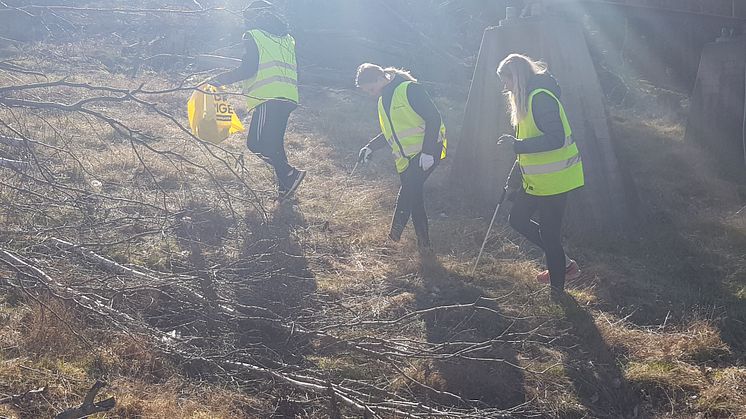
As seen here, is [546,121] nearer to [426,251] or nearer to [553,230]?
[553,230]

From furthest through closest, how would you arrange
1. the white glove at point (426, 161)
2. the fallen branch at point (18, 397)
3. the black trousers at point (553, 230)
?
the white glove at point (426, 161)
the black trousers at point (553, 230)
the fallen branch at point (18, 397)

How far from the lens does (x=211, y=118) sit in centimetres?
672

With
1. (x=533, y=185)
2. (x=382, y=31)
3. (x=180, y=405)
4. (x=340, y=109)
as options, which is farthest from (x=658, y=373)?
(x=382, y=31)

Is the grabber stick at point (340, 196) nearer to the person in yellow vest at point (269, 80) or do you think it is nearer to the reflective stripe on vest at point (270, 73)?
the person in yellow vest at point (269, 80)

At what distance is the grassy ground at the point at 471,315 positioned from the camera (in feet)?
11.2

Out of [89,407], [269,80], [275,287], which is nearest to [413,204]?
[275,287]

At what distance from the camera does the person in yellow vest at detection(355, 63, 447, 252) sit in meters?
5.46

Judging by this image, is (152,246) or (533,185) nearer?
(533,185)

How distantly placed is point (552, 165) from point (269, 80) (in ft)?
9.66

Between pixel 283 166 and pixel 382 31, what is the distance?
11.7m

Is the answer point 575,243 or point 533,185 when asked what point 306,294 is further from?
point 575,243

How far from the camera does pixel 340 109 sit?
11.8 meters

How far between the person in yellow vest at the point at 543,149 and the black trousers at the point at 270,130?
8.36ft

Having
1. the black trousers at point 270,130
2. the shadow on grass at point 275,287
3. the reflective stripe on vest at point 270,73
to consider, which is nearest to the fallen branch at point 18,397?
the shadow on grass at point 275,287
